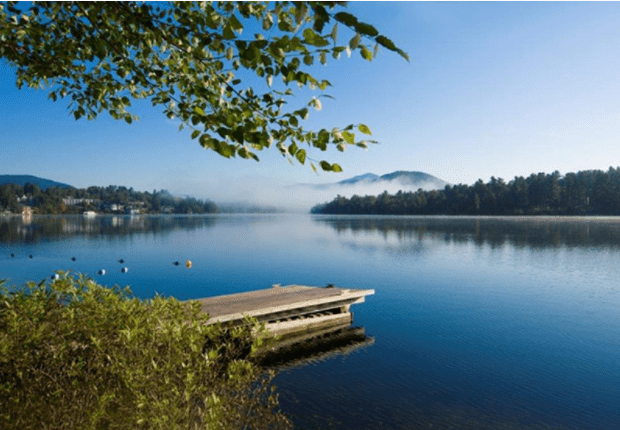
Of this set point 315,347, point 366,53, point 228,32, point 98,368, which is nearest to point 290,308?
point 315,347

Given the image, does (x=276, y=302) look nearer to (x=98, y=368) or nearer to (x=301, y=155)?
(x=301, y=155)

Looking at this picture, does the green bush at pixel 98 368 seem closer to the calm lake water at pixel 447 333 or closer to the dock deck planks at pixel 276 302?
the calm lake water at pixel 447 333

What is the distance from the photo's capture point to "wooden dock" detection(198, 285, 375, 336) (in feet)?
56.3

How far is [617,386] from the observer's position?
14.7m

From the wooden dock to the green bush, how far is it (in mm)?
11351

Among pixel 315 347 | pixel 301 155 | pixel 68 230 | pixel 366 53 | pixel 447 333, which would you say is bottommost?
pixel 447 333

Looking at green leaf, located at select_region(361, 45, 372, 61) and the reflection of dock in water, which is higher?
green leaf, located at select_region(361, 45, 372, 61)

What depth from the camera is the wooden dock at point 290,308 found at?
17.2 metres

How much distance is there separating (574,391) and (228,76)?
14149 millimetres

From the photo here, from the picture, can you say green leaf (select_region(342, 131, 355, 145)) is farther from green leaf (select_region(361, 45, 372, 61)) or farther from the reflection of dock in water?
the reflection of dock in water

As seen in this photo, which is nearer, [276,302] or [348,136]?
[348,136]

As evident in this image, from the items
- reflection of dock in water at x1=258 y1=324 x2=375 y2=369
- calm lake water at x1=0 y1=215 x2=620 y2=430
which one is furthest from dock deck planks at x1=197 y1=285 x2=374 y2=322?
calm lake water at x1=0 y1=215 x2=620 y2=430

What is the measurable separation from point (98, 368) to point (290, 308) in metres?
14.5

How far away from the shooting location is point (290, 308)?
18.4 metres
